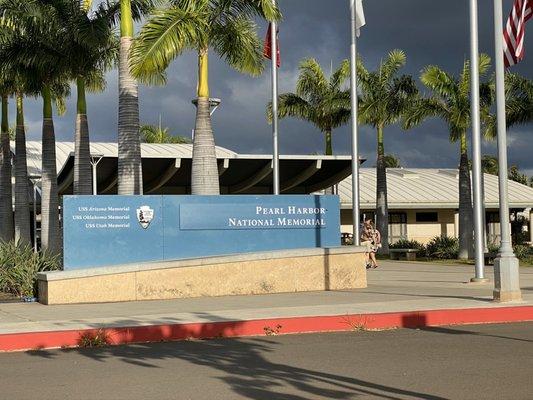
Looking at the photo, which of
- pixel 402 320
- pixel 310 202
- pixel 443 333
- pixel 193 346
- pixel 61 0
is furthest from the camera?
pixel 61 0

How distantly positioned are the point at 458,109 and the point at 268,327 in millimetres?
22172

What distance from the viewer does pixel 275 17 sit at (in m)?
20.2

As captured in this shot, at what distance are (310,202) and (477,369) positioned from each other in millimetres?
10260

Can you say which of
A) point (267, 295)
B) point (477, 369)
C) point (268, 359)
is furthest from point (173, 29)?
point (477, 369)

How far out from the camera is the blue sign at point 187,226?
1661 centimetres

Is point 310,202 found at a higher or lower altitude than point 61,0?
lower

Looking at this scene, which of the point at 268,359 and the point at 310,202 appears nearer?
the point at 268,359

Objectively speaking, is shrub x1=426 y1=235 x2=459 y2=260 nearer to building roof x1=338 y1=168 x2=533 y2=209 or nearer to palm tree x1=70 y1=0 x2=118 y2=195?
→ building roof x1=338 y1=168 x2=533 y2=209

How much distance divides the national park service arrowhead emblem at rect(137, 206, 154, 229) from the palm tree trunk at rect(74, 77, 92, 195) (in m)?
→ 6.32

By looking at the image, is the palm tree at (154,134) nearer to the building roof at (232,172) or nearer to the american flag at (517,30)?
the building roof at (232,172)

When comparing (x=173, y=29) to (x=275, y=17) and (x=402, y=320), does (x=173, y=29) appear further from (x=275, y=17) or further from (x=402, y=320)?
(x=402, y=320)

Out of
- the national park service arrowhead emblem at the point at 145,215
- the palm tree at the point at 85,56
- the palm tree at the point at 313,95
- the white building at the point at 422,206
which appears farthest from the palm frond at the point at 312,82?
the national park service arrowhead emblem at the point at 145,215

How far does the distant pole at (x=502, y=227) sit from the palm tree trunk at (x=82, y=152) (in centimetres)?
1264

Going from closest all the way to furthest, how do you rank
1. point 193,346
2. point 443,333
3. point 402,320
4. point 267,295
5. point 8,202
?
point 193,346, point 443,333, point 402,320, point 267,295, point 8,202
